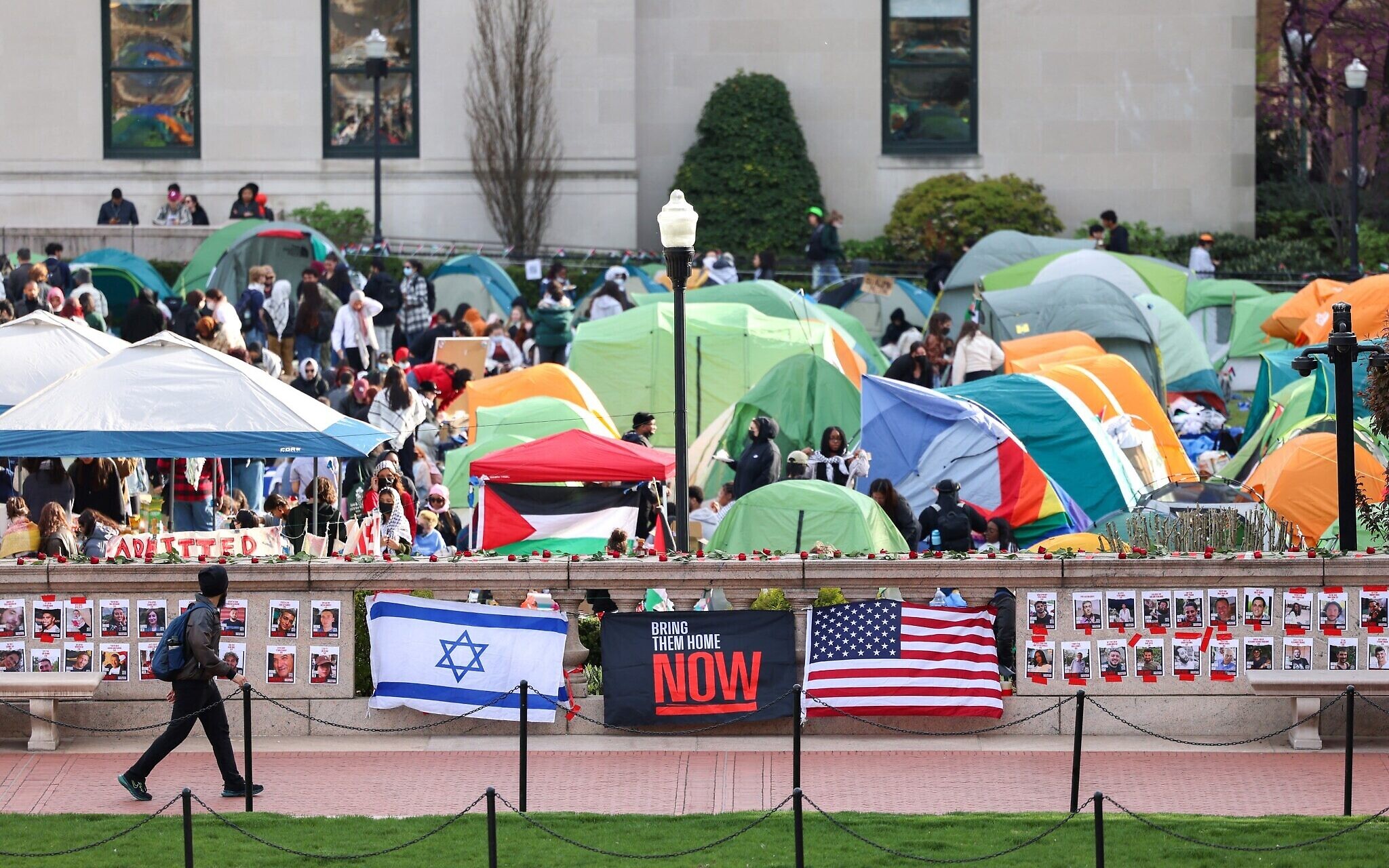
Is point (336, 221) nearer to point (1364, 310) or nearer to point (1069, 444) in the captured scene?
point (1364, 310)

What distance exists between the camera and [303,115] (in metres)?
39.3

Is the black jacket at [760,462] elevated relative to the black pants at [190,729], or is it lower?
elevated

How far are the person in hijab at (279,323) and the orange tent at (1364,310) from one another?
1311cm

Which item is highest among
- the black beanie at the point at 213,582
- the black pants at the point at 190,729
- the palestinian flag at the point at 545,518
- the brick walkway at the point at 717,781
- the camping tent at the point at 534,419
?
the camping tent at the point at 534,419

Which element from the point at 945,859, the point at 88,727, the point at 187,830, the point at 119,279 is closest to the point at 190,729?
the point at 88,727

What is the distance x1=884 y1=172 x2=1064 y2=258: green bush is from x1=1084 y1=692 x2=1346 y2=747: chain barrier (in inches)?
992

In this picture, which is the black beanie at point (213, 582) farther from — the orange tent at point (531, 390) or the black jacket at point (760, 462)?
the orange tent at point (531, 390)

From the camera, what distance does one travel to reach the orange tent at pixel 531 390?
80.0 ft

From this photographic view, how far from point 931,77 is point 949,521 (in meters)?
24.7

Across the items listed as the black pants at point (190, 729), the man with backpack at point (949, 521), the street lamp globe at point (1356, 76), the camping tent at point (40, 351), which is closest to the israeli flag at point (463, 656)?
the black pants at point (190, 729)

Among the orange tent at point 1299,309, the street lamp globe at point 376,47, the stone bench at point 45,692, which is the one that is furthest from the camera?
the street lamp globe at point 376,47

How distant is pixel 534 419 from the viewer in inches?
883

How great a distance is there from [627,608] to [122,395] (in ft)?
18.6

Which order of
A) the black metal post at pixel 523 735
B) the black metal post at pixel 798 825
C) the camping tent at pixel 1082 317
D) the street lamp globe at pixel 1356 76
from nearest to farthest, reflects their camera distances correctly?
the black metal post at pixel 798 825 < the black metal post at pixel 523 735 < the camping tent at pixel 1082 317 < the street lamp globe at pixel 1356 76
